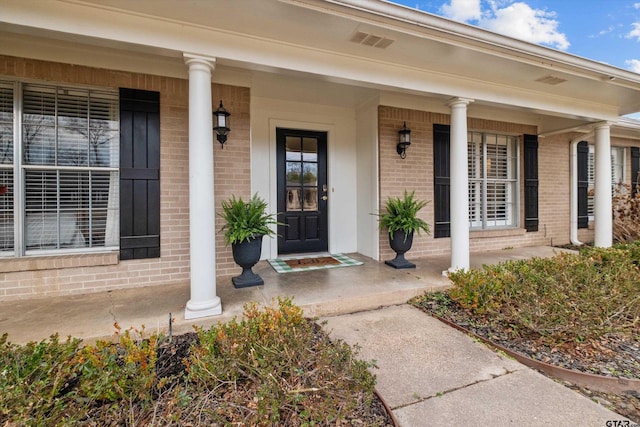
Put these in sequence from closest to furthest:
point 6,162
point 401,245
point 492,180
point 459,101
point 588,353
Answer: point 588,353 → point 6,162 → point 459,101 → point 401,245 → point 492,180

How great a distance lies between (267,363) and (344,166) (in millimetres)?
3885

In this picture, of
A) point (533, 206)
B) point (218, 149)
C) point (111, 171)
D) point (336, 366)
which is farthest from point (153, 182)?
point (533, 206)

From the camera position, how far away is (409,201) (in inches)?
160

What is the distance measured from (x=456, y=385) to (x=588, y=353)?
46.7 inches

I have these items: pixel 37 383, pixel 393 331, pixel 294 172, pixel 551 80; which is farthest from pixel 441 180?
pixel 37 383

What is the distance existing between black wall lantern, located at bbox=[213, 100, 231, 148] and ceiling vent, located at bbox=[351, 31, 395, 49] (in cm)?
167

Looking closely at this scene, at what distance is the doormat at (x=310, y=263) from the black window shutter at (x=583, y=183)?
5344 millimetres

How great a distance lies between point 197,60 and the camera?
256 cm

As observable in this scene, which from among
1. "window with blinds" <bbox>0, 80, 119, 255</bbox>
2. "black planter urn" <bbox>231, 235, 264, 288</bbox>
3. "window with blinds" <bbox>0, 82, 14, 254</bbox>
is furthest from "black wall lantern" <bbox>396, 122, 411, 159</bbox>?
"window with blinds" <bbox>0, 82, 14, 254</bbox>

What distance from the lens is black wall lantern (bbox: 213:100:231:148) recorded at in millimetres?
3455

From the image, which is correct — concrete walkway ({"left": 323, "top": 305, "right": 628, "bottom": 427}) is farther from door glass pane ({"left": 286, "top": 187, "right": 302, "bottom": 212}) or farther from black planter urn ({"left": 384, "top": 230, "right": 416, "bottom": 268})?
door glass pane ({"left": 286, "top": 187, "right": 302, "bottom": 212})

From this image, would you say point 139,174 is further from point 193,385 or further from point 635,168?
point 635,168

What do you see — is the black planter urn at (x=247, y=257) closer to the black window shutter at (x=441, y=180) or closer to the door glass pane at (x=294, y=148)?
the door glass pane at (x=294, y=148)

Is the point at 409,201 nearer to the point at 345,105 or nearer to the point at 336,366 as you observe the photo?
the point at 345,105
